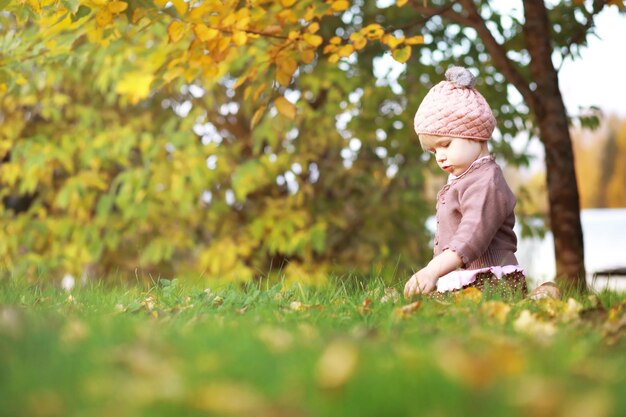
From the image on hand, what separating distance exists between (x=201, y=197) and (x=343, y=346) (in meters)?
6.18

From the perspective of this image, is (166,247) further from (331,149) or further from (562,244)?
(562,244)

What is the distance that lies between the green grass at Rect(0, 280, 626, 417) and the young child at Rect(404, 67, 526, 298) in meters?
0.78

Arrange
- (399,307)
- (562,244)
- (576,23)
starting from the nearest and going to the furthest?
(399,307), (562,244), (576,23)

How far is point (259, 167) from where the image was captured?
7.11 m

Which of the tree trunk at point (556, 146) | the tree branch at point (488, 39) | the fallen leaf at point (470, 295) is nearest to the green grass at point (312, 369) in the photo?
the fallen leaf at point (470, 295)

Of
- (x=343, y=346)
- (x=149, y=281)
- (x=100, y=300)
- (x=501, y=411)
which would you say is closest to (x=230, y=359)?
(x=343, y=346)

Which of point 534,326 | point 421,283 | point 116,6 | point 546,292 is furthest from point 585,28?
→ point 534,326

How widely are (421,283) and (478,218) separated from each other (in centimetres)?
38

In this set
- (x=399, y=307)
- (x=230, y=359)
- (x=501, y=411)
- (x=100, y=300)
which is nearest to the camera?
(x=501, y=411)

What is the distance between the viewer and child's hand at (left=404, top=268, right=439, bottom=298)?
3.48 metres

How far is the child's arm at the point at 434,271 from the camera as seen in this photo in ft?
11.5

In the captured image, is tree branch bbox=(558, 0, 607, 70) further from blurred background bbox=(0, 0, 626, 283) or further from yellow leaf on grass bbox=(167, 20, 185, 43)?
yellow leaf on grass bbox=(167, 20, 185, 43)

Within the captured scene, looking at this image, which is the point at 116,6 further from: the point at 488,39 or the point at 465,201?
the point at 488,39

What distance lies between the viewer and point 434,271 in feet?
11.6
